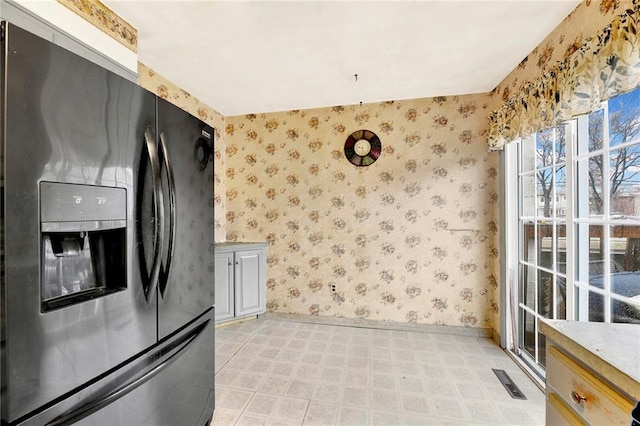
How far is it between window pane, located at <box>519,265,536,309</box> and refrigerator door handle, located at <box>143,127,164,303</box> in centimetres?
263

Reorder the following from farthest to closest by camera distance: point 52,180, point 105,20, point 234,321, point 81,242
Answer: point 234,321 → point 105,20 → point 81,242 → point 52,180

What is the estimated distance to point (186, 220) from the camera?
1242mm

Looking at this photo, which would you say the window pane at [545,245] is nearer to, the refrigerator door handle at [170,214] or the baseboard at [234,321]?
the refrigerator door handle at [170,214]

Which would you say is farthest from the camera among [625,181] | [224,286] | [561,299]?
[224,286]

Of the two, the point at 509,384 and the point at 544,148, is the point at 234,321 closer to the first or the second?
the point at 509,384

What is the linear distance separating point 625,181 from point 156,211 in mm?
2254

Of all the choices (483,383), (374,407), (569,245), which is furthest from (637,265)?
(374,407)

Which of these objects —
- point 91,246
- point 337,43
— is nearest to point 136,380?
point 91,246

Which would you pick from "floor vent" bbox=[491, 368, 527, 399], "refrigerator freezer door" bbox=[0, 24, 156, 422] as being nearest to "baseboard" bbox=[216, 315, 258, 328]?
"refrigerator freezer door" bbox=[0, 24, 156, 422]

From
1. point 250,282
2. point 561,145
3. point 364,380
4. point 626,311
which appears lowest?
point 364,380

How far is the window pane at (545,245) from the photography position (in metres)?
1.91

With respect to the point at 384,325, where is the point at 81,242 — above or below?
above

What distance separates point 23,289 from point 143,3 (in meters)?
1.63

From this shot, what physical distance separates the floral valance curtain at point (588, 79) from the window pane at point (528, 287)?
1134 mm
